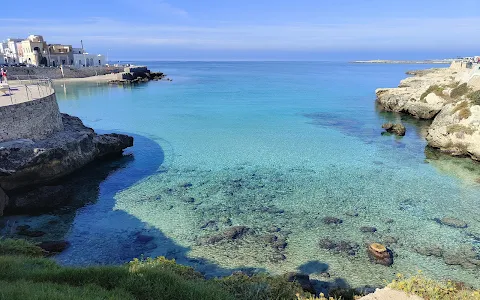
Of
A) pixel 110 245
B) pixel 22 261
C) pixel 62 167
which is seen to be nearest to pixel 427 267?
pixel 110 245

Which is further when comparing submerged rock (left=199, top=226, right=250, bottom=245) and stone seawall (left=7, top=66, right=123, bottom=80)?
stone seawall (left=7, top=66, right=123, bottom=80)

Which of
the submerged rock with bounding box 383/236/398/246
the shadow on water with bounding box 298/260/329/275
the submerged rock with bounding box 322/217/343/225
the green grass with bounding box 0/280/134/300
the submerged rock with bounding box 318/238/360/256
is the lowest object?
the shadow on water with bounding box 298/260/329/275

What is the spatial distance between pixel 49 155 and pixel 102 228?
7.52m

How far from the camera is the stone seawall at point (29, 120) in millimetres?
19555

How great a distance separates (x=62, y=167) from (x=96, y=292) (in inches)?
649

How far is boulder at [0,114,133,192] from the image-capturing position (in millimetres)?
18578

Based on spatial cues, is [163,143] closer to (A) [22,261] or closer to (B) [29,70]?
(A) [22,261]

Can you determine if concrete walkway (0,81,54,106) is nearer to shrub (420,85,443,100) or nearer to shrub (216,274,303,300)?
shrub (216,274,303,300)

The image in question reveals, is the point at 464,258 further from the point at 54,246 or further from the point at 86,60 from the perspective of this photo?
the point at 86,60

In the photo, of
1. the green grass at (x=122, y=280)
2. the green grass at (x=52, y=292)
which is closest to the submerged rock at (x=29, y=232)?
the green grass at (x=122, y=280)

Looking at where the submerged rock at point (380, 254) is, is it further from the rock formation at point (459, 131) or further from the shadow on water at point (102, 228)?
the rock formation at point (459, 131)

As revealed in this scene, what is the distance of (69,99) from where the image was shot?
5788cm

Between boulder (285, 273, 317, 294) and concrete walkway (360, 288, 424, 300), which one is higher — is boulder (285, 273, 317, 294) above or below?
below

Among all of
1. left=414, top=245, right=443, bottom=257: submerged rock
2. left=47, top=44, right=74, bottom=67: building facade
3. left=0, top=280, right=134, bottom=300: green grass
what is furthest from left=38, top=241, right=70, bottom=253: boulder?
left=47, top=44, right=74, bottom=67: building facade
